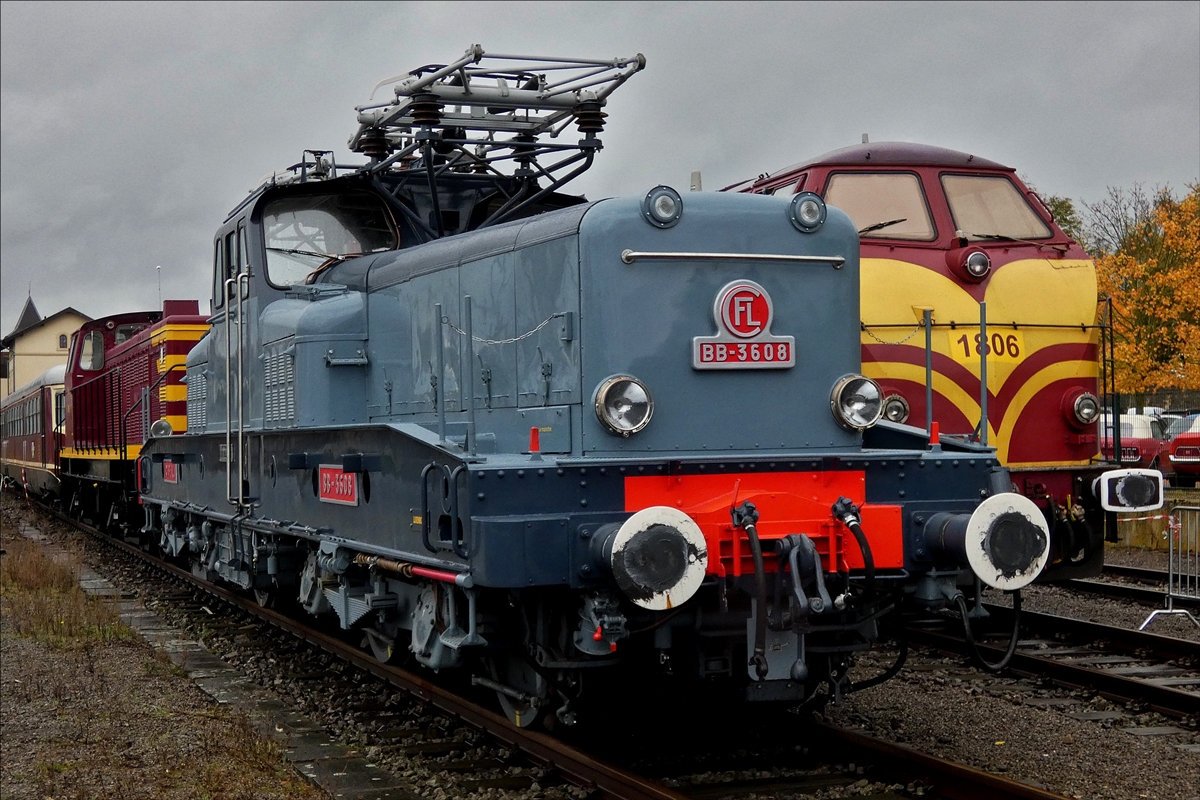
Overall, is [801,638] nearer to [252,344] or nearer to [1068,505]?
[1068,505]

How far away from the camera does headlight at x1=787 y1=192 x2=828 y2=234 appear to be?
19.5ft

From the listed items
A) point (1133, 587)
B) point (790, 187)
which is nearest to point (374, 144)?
point (790, 187)

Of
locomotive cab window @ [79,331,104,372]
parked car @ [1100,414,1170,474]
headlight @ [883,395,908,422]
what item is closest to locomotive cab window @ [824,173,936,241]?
headlight @ [883,395,908,422]

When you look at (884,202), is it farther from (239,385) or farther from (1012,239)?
(239,385)

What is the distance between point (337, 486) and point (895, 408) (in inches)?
149

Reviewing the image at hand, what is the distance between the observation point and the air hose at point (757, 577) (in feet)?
16.2

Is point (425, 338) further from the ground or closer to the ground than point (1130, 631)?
further from the ground

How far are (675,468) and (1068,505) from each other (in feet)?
15.4

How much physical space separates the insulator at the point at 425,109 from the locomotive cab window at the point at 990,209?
4043mm

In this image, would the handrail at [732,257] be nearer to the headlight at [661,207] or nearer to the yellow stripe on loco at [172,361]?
the headlight at [661,207]

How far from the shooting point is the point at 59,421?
24.5m

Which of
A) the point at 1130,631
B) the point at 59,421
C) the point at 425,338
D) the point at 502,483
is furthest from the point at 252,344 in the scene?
the point at 59,421

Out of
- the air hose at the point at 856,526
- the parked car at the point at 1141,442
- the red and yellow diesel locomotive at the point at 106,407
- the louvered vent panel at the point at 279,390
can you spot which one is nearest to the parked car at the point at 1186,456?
the parked car at the point at 1141,442

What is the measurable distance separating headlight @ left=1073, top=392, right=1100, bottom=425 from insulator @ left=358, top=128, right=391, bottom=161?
5239mm
